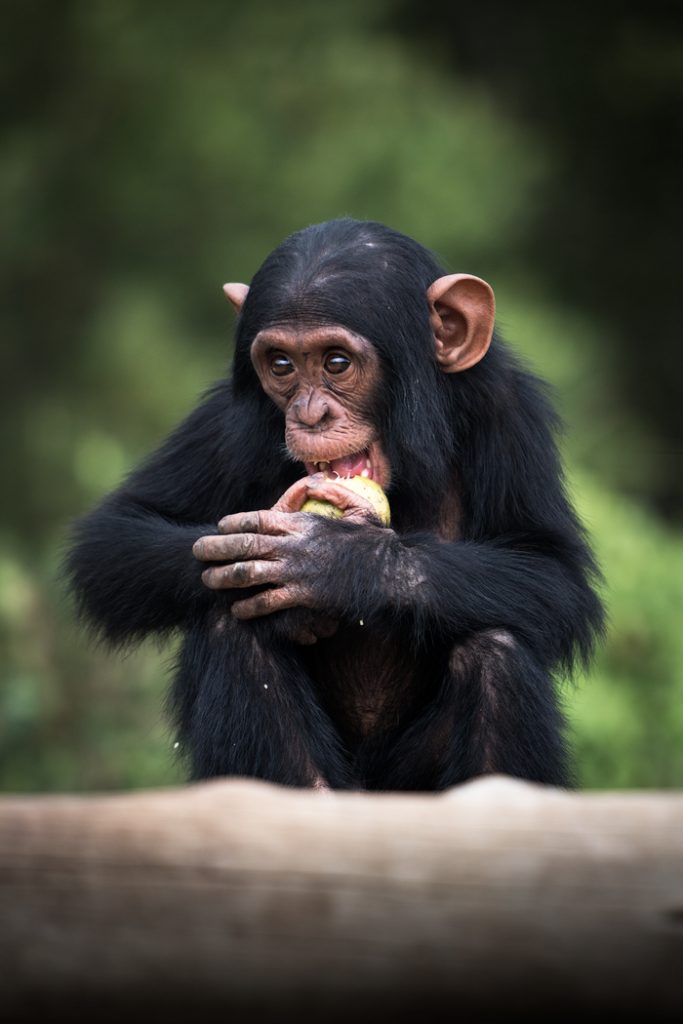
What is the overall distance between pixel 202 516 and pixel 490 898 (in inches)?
115

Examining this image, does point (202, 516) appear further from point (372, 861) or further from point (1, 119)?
point (1, 119)

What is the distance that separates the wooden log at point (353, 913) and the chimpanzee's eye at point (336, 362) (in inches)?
90.6

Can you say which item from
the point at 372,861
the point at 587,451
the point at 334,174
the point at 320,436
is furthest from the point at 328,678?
the point at 334,174

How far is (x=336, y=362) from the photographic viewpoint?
4.30 metres

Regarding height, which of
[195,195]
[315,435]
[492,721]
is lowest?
[492,721]

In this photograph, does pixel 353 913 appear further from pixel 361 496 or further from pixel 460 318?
pixel 460 318

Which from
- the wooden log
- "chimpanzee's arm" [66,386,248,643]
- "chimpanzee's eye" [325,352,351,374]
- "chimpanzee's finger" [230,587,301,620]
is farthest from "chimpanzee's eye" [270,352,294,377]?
the wooden log

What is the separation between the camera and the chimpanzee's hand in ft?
13.0

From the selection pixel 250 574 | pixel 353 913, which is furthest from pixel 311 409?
pixel 353 913

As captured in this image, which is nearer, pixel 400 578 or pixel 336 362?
pixel 400 578

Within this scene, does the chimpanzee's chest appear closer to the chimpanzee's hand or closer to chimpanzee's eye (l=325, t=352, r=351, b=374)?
the chimpanzee's hand

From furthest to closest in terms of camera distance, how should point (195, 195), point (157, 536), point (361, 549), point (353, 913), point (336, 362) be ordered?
1. point (195, 195)
2. point (157, 536)
3. point (336, 362)
4. point (361, 549)
5. point (353, 913)

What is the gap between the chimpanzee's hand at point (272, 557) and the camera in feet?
13.0

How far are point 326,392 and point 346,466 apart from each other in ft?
0.74
